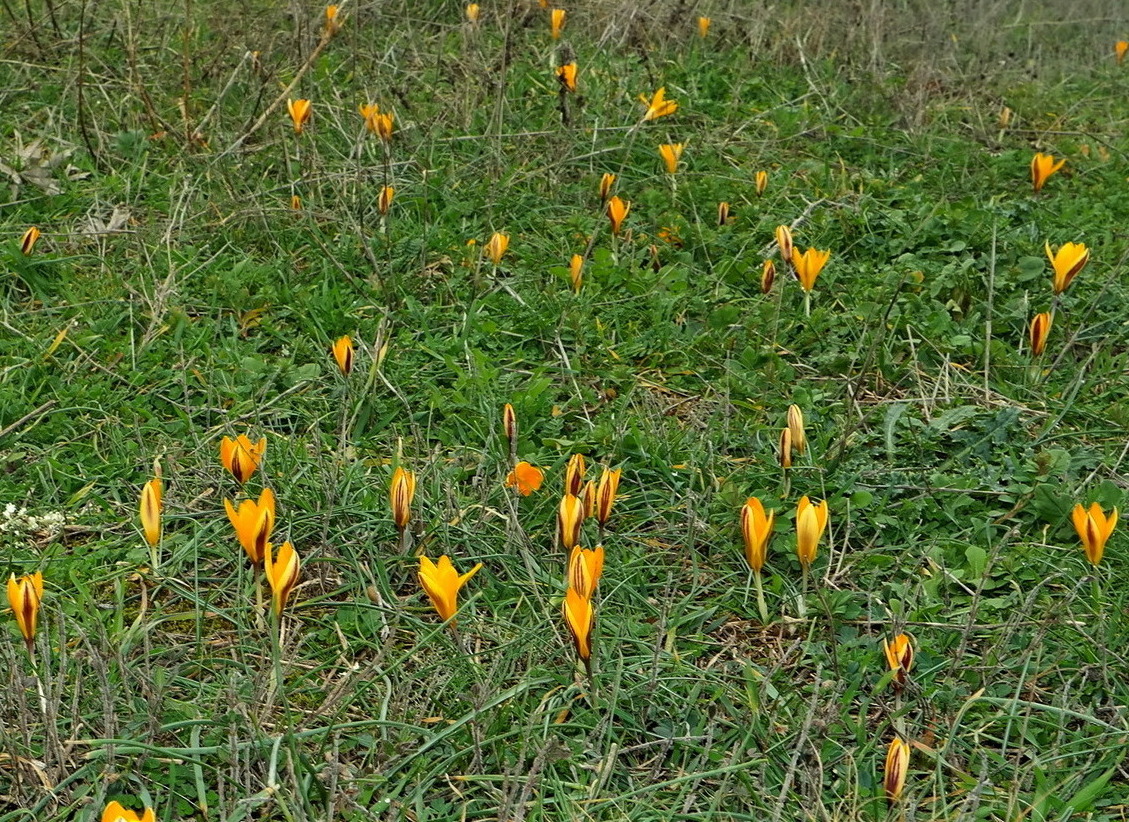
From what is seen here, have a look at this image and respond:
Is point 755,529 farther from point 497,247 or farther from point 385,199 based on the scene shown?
point 385,199

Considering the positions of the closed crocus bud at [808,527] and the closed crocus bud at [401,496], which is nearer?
the closed crocus bud at [808,527]

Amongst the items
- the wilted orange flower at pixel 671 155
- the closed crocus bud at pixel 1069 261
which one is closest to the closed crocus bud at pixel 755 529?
the closed crocus bud at pixel 1069 261

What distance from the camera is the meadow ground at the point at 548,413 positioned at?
2193 millimetres

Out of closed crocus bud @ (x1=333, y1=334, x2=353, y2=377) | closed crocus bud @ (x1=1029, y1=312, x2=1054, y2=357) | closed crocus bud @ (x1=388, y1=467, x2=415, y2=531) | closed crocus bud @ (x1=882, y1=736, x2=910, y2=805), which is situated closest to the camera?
closed crocus bud @ (x1=882, y1=736, x2=910, y2=805)

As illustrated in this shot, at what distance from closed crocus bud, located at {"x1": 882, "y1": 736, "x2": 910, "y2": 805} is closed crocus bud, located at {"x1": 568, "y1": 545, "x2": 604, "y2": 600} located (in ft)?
1.79

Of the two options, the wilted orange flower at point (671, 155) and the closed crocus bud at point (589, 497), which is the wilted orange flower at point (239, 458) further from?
the wilted orange flower at point (671, 155)

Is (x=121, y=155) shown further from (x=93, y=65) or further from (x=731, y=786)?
(x=731, y=786)

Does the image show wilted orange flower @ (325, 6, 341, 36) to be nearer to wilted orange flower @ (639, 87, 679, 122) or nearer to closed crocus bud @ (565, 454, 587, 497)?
wilted orange flower @ (639, 87, 679, 122)

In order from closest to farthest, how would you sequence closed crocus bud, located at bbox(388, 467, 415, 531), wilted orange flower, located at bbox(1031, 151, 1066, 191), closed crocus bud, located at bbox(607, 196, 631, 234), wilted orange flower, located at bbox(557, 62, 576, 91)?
closed crocus bud, located at bbox(388, 467, 415, 531) < closed crocus bud, located at bbox(607, 196, 631, 234) < wilted orange flower, located at bbox(1031, 151, 1066, 191) < wilted orange flower, located at bbox(557, 62, 576, 91)

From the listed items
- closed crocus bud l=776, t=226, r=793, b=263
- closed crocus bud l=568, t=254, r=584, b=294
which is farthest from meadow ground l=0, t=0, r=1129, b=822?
closed crocus bud l=776, t=226, r=793, b=263

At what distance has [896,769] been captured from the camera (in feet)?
6.50

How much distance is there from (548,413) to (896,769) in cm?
148

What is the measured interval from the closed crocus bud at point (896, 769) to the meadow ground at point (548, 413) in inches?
2.8

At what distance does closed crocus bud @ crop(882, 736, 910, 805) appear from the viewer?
1969mm
